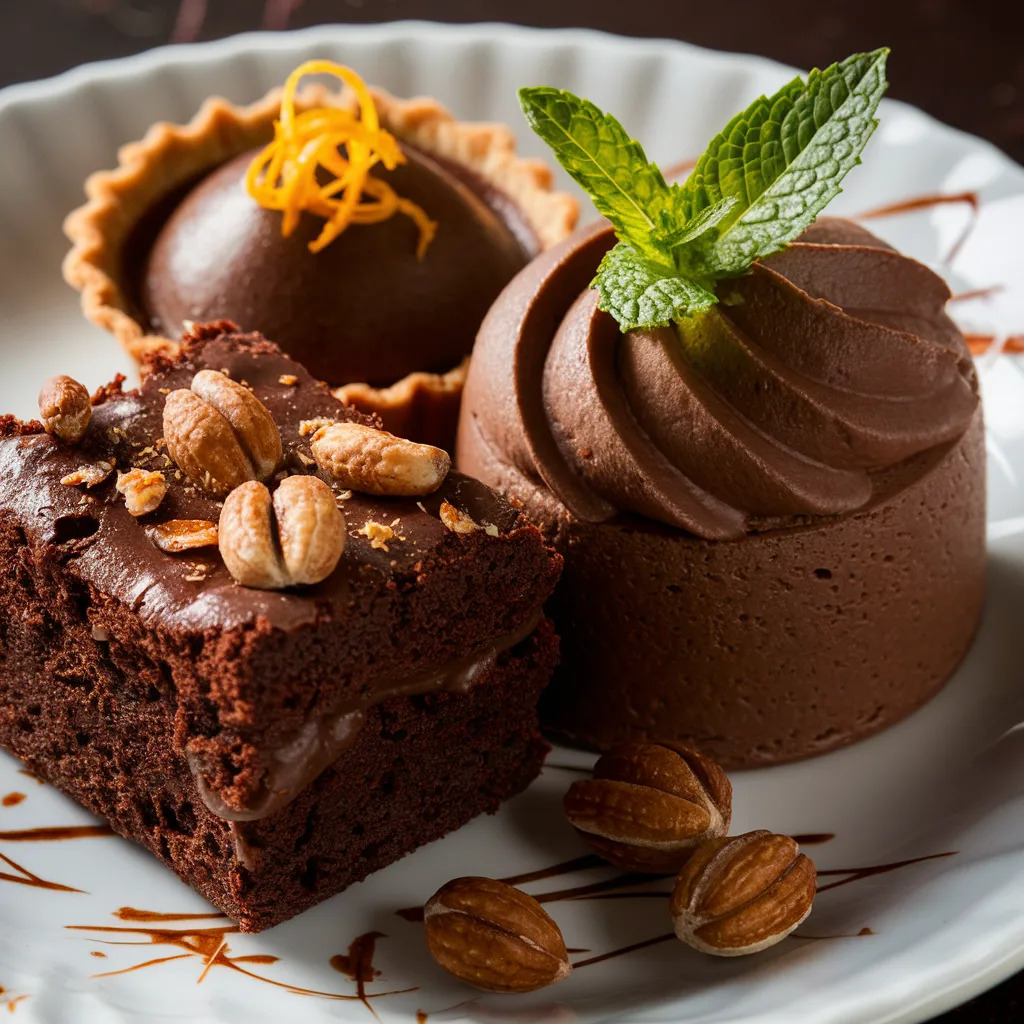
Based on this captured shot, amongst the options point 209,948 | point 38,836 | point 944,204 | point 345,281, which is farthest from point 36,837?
point 944,204

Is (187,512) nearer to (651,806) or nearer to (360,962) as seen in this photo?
(360,962)

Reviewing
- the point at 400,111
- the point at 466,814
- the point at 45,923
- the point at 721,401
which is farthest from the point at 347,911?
the point at 400,111

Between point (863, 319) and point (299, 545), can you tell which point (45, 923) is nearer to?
point (299, 545)

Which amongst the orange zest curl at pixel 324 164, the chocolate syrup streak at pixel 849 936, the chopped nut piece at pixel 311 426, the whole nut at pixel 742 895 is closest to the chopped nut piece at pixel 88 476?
the chopped nut piece at pixel 311 426

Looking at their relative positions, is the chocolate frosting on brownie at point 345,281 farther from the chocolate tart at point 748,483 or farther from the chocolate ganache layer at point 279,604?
the chocolate ganache layer at point 279,604

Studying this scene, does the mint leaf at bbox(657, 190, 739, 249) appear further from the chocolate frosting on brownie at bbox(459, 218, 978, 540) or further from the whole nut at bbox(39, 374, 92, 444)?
the whole nut at bbox(39, 374, 92, 444)

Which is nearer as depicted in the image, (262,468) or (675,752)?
(262,468)

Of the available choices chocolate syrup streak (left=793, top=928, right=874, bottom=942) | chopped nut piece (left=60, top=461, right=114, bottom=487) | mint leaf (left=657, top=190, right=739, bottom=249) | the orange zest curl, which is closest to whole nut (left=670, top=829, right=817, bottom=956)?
chocolate syrup streak (left=793, top=928, right=874, bottom=942)
